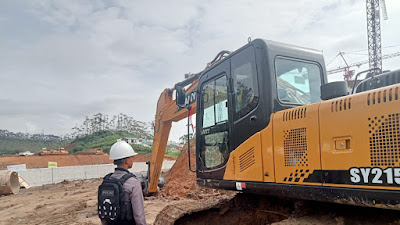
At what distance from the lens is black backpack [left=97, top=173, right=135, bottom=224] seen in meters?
3.11

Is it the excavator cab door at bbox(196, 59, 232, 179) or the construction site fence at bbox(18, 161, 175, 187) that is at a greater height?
the excavator cab door at bbox(196, 59, 232, 179)

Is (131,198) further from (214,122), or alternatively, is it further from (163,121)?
(163,121)

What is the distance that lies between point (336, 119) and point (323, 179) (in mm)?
553

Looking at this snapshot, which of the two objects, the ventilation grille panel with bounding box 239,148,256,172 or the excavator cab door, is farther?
the excavator cab door

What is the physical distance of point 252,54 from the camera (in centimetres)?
397

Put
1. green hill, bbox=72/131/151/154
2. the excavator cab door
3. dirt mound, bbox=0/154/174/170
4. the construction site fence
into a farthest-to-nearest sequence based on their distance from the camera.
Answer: green hill, bbox=72/131/151/154
dirt mound, bbox=0/154/174/170
the construction site fence
the excavator cab door

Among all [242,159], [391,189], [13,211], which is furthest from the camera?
[13,211]

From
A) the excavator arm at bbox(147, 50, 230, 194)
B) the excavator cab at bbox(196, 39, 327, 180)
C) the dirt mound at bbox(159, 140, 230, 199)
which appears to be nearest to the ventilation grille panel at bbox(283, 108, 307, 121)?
the excavator cab at bbox(196, 39, 327, 180)

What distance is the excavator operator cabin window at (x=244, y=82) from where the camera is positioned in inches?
153

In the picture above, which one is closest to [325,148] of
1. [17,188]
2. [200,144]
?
[200,144]

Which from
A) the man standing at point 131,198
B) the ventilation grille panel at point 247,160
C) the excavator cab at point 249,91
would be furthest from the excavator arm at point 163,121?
the man standing at point 131,198

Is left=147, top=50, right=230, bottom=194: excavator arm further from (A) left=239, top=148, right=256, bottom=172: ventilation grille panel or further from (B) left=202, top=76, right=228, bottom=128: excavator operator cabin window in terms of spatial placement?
(A) left=239, top=148, right=256, bottom=172: ventilation grille panel

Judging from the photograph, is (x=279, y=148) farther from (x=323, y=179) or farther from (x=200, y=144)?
(x=200, y=144)

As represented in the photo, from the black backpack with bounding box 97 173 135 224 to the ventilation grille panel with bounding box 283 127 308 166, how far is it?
1604mm
